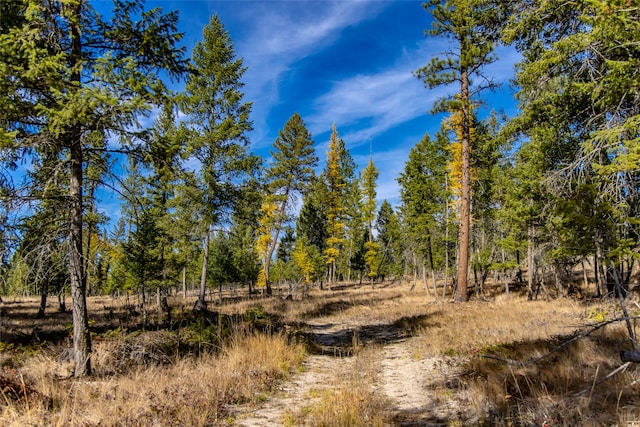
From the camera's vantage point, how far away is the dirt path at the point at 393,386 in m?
4.86

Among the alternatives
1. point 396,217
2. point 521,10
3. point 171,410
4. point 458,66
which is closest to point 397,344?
point 171,410

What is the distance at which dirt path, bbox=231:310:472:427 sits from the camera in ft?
16.0

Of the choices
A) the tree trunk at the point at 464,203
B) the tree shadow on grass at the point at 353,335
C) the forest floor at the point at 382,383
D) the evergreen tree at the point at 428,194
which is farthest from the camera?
the evergreen tree at the point at 428,194

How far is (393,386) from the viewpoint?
637cm

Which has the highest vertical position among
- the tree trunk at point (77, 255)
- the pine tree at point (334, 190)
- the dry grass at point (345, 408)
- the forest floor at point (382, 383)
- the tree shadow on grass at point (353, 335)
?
the pine tree at point (334, 190)

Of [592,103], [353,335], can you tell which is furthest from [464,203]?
[592,103]

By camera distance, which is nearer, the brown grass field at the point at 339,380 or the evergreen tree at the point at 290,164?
the brown grass field at the point at 339,380

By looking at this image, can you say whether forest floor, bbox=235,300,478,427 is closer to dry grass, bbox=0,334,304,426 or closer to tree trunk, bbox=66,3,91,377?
dry grass, bbox=0,334,304,426

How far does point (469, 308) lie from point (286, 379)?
10398 mm

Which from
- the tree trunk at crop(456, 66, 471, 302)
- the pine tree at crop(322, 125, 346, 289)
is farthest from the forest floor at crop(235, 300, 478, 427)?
the pine tree at crop(322, 125, 346, 289)

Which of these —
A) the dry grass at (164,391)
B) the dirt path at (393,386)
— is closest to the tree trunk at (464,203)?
the dirt path at (393,386)

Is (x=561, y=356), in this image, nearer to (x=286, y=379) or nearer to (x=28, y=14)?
(x=286, y=379)

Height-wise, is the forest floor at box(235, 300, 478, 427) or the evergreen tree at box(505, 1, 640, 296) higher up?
the evergreen tree at box(505, 1, 640, 296)

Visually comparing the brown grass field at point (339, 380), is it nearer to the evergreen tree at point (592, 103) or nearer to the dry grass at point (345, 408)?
the dry grass at point (345, 408)
